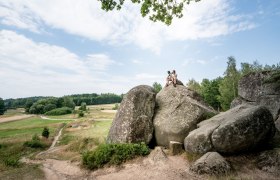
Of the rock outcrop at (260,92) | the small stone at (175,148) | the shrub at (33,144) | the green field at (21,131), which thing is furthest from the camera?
the green field at (21,131)

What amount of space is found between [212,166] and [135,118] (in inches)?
360

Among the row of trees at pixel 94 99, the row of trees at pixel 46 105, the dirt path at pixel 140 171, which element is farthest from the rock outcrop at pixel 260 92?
the row of trees at pixel 94 99

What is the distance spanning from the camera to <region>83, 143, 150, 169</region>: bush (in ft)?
59.7

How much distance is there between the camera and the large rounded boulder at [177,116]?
20.9 metres

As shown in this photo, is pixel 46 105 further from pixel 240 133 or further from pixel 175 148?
pixel 240 133

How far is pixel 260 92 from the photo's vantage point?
932 inches

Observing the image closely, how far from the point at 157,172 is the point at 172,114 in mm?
7620

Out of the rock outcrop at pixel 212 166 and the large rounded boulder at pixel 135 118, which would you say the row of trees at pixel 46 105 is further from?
the rock outcrop at pixel 212 166

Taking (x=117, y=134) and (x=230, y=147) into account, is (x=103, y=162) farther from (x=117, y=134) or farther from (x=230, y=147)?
(x=230, y=147)

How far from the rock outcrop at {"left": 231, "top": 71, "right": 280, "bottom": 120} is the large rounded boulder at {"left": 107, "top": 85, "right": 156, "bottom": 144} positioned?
960cm

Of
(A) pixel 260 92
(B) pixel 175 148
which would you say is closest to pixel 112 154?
(B) pixel 175 148

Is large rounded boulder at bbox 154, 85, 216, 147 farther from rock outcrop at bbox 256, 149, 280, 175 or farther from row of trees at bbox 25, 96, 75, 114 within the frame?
row of trees at bbox 25, 96, 75, 114

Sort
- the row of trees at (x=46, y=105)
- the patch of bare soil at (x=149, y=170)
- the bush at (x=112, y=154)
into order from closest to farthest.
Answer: the patch of bare soil at (x=149, y=170) < the bush at (x=112, y=154) < the row of trees at (x=46, y=105)

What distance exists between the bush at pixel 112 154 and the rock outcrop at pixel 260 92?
12.2 m
